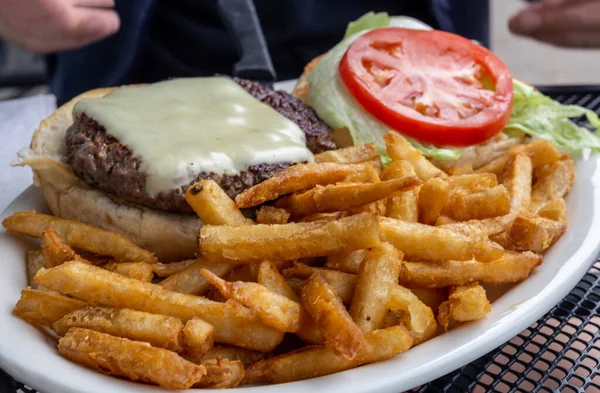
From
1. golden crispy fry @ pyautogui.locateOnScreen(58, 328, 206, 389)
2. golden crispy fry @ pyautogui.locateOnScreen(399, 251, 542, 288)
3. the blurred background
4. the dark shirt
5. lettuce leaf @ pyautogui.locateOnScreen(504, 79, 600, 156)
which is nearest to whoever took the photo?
golden crispy fry @ pyautogui.locateOnScreen(58, 328, 206, 389)

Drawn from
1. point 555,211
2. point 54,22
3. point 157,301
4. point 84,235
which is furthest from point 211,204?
point 54,22

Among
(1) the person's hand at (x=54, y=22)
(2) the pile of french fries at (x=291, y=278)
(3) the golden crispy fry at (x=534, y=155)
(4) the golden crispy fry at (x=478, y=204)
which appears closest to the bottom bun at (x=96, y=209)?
(2) the pile of french fries at (x=291, y=278)

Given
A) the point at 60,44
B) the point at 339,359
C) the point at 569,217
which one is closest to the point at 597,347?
the point at 569,217

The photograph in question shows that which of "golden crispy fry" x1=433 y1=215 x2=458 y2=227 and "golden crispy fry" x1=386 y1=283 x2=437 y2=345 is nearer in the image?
"golden crispy fry" x1=386 y1=283 x2=437 y2=345

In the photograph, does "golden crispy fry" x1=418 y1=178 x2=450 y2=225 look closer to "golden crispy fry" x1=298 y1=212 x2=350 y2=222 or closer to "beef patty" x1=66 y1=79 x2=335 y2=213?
"golden crispy fry" x1=298 y1=212 x2=350 y2=222

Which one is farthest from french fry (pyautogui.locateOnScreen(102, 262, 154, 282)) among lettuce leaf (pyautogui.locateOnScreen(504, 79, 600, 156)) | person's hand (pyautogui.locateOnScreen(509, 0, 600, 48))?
person's hand (pyautogui.locateOnScreen(509, 0, 600, 48))

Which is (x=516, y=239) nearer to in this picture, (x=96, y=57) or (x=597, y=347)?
(x=597, y=347)
